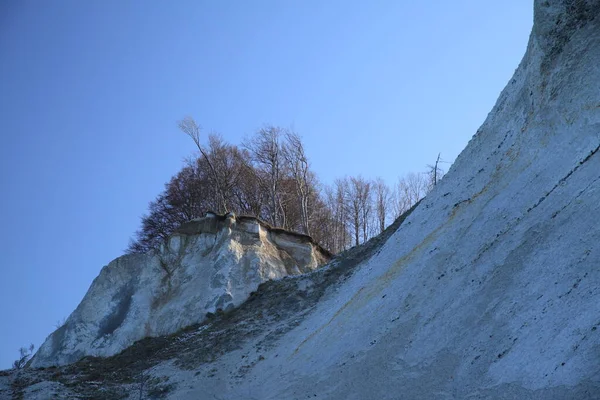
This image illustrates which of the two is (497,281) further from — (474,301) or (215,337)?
(215,337)

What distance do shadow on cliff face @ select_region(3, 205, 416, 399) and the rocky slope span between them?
3.2 inches

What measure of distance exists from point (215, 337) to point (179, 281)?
6084 millimetres

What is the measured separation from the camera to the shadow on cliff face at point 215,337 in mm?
17812

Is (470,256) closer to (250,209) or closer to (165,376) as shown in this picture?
(165,376)

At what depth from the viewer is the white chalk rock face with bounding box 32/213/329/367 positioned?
2278cm

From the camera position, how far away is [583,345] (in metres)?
8.34

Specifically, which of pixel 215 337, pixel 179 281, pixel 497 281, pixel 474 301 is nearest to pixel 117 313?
pixel 179 281

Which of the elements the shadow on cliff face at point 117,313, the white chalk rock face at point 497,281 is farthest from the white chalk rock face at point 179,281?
the white chalk rock face at point 497,281

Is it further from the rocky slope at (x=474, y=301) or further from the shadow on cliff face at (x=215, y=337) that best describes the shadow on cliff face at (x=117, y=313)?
the rocky slope at (x=474, y=301)

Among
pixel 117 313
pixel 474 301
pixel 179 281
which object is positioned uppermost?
pixel 117 313

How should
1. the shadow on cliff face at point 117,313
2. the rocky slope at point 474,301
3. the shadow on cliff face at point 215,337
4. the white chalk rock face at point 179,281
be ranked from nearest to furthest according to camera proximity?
the rocky slope at point 474,301, the shadow on cliff face at point 215,337, the white chalk rock face at point 179,281, the shadow on cliff face at point 117,313

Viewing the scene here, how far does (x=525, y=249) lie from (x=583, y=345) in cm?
320

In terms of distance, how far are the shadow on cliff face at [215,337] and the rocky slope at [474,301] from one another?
0.27 feet

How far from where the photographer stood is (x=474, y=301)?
37.6ft
